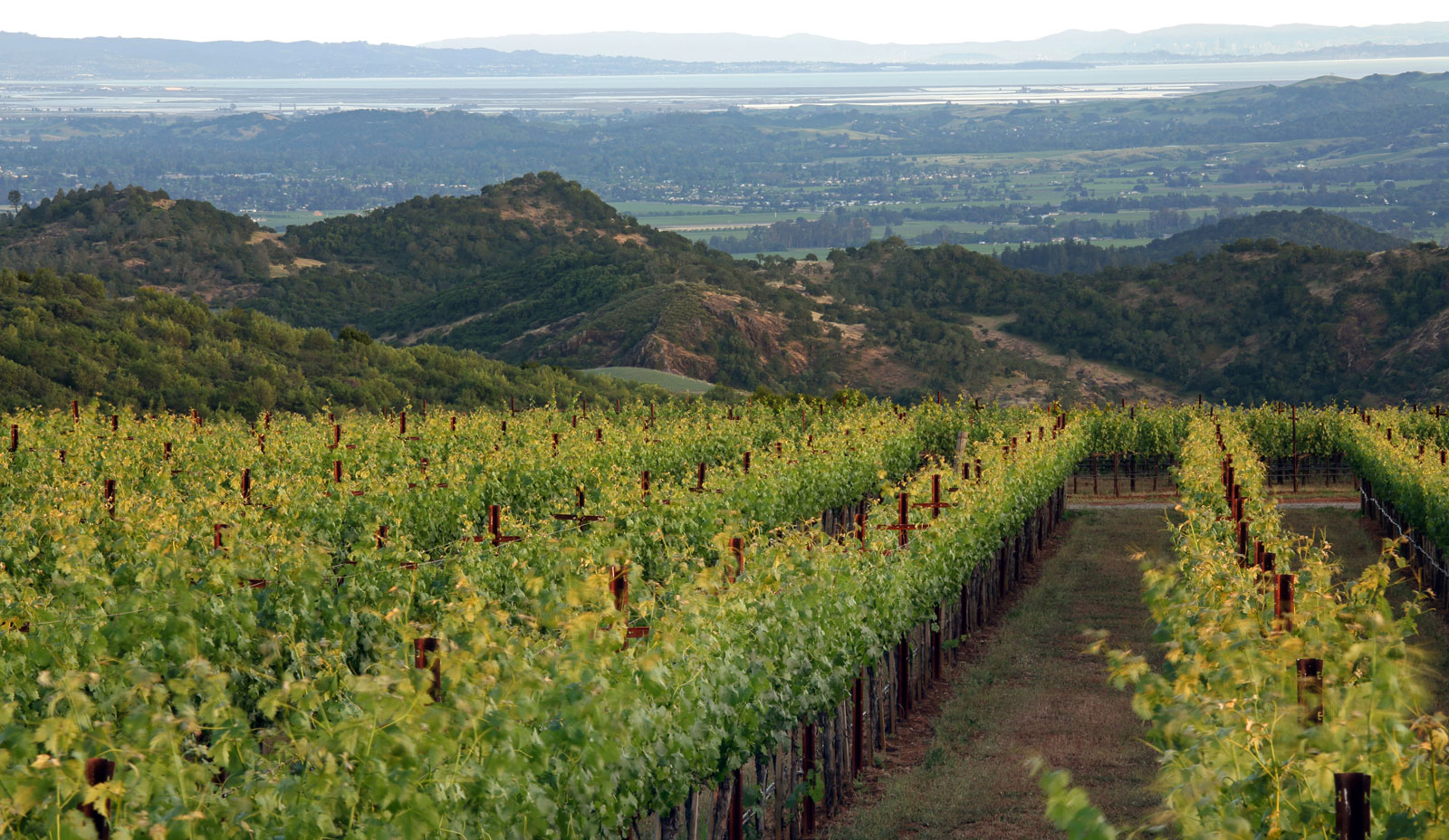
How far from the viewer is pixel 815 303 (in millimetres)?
85812

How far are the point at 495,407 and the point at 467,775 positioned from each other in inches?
1768

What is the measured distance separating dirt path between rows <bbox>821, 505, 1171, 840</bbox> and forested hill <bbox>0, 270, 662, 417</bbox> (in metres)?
26.0

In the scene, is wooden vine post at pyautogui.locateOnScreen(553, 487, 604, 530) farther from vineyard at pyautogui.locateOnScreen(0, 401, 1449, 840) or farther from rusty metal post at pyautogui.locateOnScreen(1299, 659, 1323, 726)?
rusty metal post at pyautogui.locateOnScreen(1299, 659, 1323, 726)

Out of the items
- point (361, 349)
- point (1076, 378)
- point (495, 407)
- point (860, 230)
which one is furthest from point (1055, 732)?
point (860, 230)

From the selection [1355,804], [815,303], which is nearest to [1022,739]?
[1355,804]

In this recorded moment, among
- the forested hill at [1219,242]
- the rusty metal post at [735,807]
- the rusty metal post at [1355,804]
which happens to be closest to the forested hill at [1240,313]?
the forested hill at [1219,242]

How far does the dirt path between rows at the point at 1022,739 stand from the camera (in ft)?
31.6

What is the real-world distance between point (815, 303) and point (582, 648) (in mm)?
80269

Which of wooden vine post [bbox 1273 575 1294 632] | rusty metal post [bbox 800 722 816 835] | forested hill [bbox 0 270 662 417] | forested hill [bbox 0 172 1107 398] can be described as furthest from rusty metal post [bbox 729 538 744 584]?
forested hill [bbox 0 172 1107 398]

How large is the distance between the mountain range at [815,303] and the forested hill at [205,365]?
59.9 ft

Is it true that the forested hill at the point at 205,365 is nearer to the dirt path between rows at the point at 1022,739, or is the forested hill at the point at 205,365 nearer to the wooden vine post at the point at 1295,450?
the wooden vine post at the point at 1295,450

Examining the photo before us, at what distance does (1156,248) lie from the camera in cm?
14075

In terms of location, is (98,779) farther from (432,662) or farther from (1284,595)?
(1284,595)

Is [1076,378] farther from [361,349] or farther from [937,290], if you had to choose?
[361,349]
